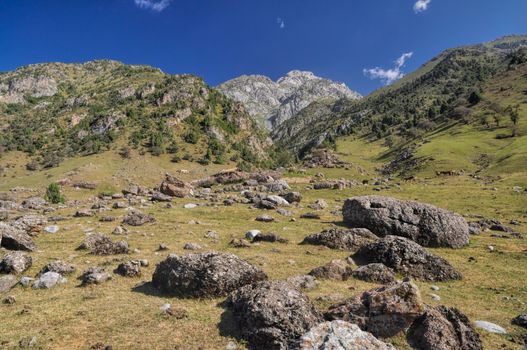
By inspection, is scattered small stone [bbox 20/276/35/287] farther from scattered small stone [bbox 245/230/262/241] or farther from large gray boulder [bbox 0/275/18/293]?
scattered small stone [bbox 245/230/262/241]

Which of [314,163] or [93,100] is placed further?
[93,100]

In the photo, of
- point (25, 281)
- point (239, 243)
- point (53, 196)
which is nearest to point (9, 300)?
point (25, 281)

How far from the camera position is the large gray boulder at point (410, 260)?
21.4 m

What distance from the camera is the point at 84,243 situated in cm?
2694

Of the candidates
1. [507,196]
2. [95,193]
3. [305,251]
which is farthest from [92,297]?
[95,193]

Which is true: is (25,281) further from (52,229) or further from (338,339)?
(338,339)

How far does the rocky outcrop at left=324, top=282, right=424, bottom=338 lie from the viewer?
13.2 m

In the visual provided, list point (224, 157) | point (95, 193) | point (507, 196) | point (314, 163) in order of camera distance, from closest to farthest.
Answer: point (507, 196)
point (95, 193)
point (314, 163)
point (224, 157)

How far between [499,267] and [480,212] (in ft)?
90.5

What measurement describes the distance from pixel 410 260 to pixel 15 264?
2608 centimetres

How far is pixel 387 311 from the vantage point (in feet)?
43.6

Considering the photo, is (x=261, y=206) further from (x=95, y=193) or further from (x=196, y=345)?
(x=95, y=193)

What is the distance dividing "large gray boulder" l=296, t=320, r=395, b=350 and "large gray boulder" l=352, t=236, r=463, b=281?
12.6m

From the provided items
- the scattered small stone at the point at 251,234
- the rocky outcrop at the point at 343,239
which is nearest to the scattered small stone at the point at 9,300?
the scattered small stone at the point at 251,234
